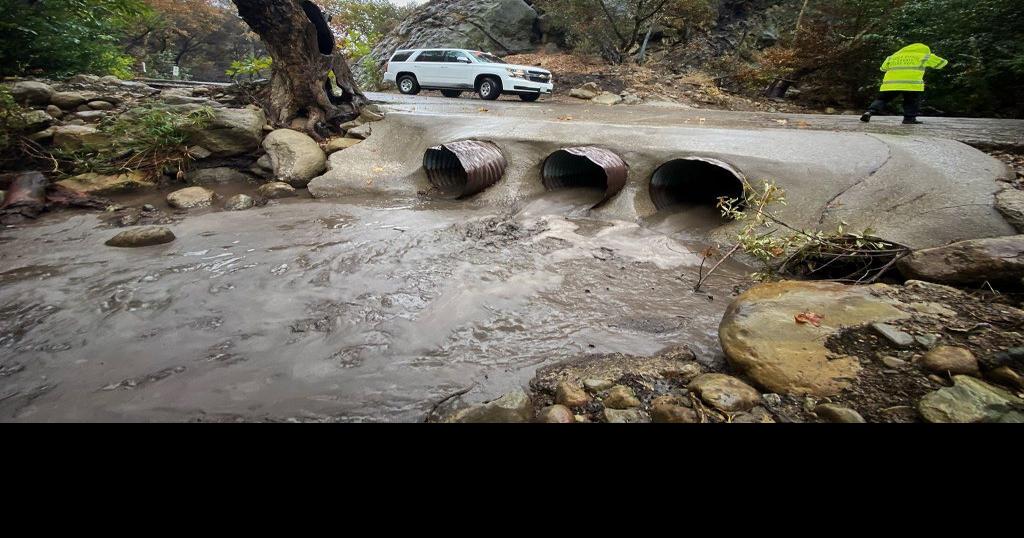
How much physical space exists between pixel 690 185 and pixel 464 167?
3.20 metres

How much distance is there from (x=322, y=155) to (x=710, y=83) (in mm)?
12499

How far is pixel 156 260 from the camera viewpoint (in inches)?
157

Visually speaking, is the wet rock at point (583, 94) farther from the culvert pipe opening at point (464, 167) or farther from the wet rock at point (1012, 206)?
the wet rock at point (1012, 206)

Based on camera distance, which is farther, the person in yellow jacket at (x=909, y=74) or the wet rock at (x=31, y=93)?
the person in yellow jacket at (x=909, y=74)

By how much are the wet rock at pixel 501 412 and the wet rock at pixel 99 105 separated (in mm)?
8677

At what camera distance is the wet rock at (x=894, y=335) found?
7.19 ft

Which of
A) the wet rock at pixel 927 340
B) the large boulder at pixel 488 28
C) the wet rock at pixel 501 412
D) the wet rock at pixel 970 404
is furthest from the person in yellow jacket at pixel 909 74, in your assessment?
the large boulder at pixel 488 28

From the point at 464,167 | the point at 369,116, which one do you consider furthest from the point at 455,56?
the point at 464,167

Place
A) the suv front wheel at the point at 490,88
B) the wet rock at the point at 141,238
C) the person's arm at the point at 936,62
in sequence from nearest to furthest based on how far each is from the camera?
the wet rock at the point at 141,238 < the person's arm at the point at 936,62 < the suv front wheel at the point at 490,88

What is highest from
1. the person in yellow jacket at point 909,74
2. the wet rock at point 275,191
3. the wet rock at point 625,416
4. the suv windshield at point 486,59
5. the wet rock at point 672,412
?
the suv windshield at point 486,59

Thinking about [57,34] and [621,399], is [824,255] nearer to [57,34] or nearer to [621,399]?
[621,399]

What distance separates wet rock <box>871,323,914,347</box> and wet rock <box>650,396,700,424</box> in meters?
1.17

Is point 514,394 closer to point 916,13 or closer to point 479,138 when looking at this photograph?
point 479,138
